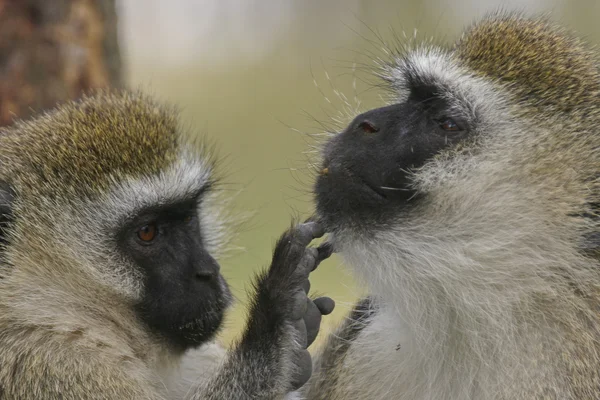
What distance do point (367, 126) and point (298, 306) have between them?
0.75 meters

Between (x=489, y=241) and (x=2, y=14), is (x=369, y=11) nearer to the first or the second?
(x=2, y=14)

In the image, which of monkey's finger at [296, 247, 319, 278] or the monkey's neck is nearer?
the monkey's neck

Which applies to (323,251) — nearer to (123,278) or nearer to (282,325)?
(282,325)

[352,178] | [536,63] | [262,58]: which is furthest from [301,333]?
[262,58]

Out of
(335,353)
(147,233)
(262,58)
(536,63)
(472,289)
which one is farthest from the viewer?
(262,58)

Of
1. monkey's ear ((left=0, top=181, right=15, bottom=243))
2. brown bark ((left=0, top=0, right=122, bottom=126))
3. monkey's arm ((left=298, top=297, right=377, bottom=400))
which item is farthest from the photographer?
brown bark ((left=0, top=0, right=122, bottom=126))

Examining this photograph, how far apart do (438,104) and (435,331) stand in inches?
35.0

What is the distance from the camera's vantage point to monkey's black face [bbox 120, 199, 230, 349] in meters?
3.52

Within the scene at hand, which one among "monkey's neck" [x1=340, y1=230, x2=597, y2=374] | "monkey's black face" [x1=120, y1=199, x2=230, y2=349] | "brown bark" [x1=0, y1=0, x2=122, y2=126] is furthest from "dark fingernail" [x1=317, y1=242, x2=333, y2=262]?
"brown bark" [x1=0, y1=0, x2=122, y2=126]

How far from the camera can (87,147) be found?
3.66 metres

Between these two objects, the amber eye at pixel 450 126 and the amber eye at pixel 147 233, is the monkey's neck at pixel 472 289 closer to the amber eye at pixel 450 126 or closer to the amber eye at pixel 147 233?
the amber eye at pixel 450 126

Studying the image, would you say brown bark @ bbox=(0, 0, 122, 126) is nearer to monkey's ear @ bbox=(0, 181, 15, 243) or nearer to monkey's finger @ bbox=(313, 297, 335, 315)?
monkey's ear @ bbox=(0, 181, 15, 243)

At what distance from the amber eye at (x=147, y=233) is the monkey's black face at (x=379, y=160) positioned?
84 centimetres

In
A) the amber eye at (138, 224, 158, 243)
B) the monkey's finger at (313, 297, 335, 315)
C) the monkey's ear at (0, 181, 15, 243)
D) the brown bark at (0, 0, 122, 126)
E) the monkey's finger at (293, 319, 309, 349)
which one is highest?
the brown bark at (0, 0, 122, 126)
